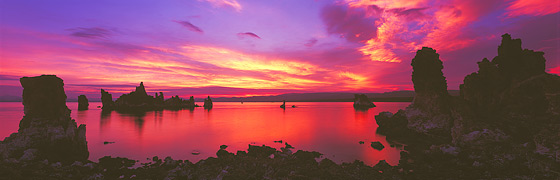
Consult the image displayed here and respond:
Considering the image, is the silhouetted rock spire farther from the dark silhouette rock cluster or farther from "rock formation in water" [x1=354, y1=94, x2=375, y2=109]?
"rock formation in water" [x1=354, y1=94, x2=375, y2=109]

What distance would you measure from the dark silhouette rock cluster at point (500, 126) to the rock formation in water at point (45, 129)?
32.3 m

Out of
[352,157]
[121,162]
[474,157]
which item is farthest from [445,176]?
[121,162]

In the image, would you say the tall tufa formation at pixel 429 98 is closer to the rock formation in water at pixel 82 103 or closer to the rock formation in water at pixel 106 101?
the rock formation in water at pixel 106 101

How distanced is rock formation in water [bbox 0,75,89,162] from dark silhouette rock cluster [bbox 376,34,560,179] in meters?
32.3

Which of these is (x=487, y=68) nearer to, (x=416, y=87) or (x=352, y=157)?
(x=416, y=87)

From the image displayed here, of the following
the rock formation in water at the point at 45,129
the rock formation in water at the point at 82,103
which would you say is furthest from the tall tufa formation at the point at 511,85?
the rock formation in water at the point at 82,103

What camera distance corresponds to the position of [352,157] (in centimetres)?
2795

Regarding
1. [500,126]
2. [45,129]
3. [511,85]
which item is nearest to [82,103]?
[45,129]

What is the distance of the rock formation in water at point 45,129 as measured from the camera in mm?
22047

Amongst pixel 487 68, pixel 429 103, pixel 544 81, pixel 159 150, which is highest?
pixel 487 68

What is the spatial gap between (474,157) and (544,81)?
34.5 ft

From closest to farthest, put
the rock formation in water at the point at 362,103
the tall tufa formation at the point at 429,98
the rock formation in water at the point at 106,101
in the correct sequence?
the tall tufa formation at the point at 429,98, the rock formation in water at the point at 106,101, the rock formation in water at the point at 362,103

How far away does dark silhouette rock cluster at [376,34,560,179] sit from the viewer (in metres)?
17.5

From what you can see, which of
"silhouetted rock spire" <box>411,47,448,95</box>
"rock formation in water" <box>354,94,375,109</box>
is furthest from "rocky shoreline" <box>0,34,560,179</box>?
"rock formation in water" <box>354,94,375,109</box>
